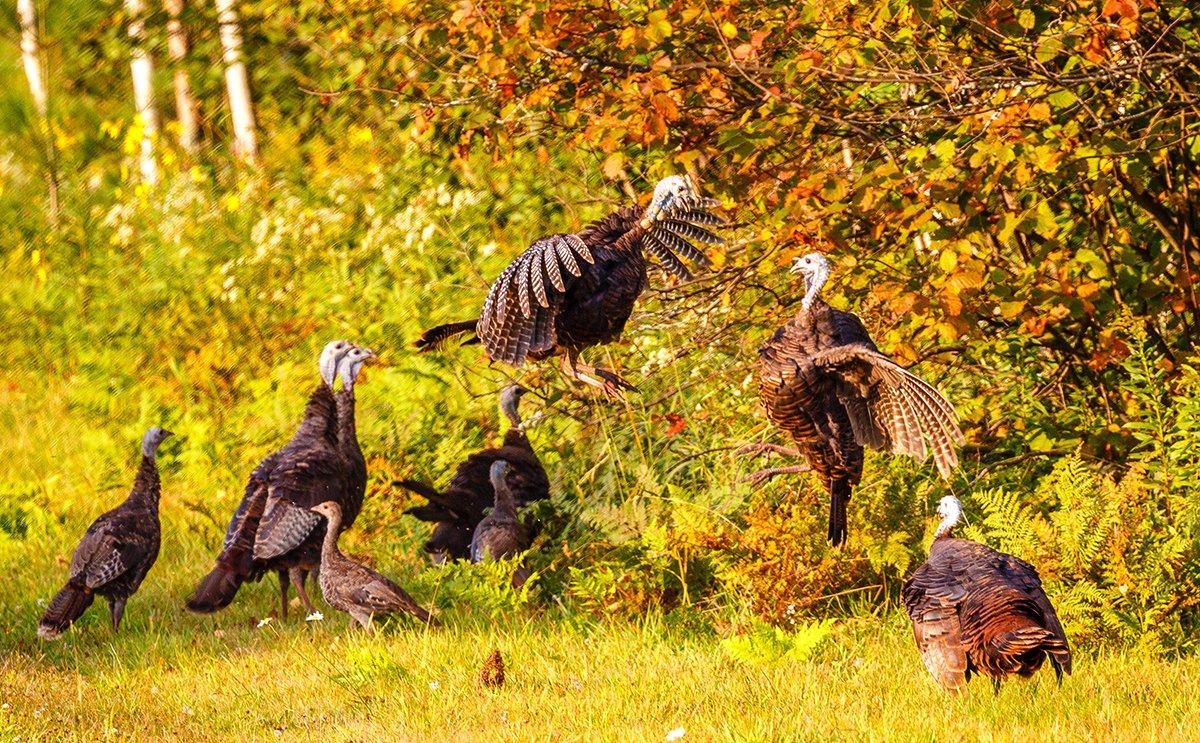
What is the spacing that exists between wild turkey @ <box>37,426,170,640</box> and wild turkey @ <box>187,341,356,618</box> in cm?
35

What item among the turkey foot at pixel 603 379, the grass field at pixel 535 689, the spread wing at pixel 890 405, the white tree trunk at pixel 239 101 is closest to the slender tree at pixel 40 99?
the white tree trunk at pixel 239 101

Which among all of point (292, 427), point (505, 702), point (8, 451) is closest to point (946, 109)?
point (505, 702)

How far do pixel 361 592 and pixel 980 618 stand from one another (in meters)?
3.26

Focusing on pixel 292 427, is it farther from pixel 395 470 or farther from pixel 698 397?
pixel 698 397

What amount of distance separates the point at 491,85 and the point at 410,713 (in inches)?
129

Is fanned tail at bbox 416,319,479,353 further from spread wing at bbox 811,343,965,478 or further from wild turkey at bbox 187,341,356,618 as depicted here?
wild turkey at bbox 187,341,356,618

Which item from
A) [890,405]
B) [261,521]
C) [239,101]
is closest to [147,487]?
[261,521]

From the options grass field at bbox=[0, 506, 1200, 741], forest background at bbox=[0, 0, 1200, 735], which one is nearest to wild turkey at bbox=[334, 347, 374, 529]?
forest background at bbox=[0, 0, 1200, 735]

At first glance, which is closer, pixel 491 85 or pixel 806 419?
pixel 806 419

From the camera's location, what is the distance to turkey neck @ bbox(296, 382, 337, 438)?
905cm

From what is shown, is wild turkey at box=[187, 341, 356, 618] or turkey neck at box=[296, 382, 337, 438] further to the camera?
turkey neck at box=[296, 382, 337, 438]

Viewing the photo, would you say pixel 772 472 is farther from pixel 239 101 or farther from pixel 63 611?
pixel 239 101

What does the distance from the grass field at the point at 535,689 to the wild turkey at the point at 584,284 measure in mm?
1257

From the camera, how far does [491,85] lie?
8188mm
